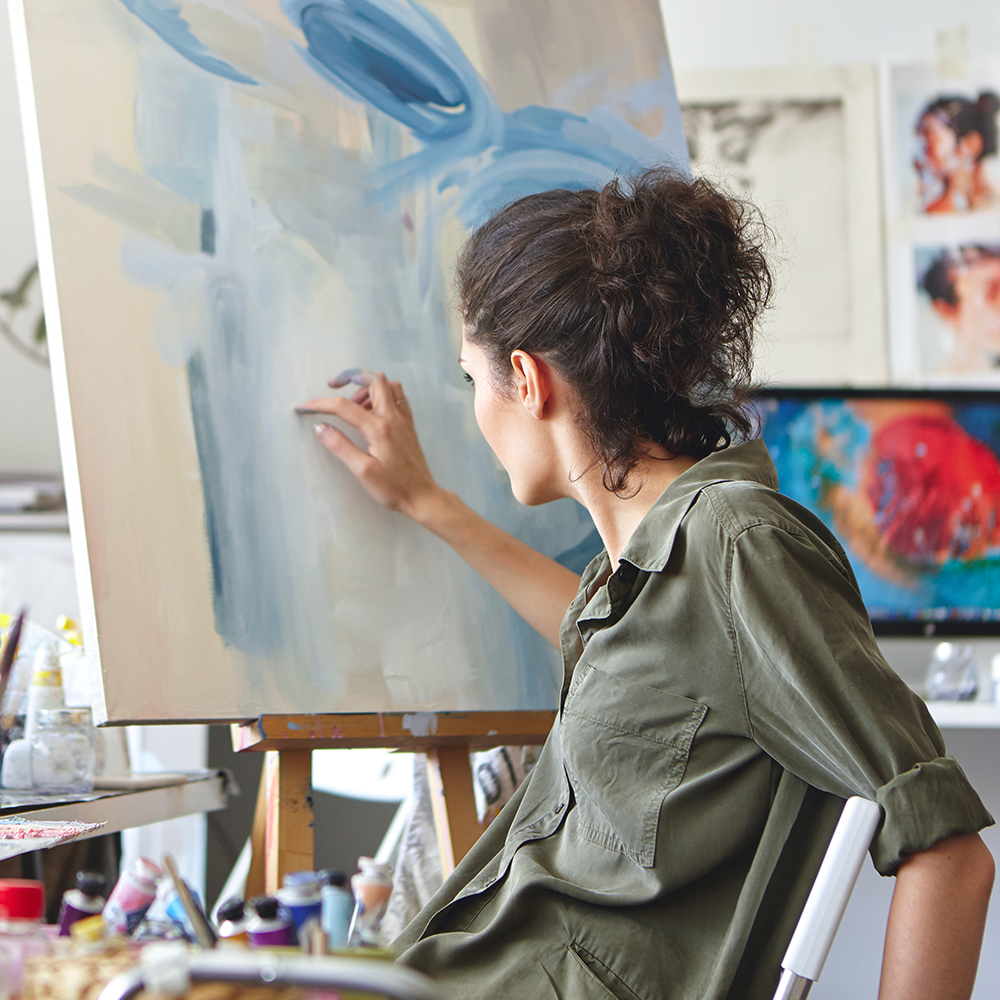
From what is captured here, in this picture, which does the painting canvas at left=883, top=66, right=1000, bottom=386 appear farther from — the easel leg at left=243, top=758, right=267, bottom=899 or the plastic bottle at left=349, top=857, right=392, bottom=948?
the plastic bottle at left=349, top=857, right=392, bottom=948

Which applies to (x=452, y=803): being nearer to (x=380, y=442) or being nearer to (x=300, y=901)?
(x=380, y=442)

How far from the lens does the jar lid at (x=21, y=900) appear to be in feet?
2.03

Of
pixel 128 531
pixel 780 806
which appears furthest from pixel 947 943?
pixel 128 531

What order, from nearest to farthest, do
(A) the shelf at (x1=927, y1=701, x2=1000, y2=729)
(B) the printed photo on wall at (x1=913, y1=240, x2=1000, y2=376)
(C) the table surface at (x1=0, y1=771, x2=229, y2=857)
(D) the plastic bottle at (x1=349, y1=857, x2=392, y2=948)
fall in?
1. (D) the plastic bottle at (x1=349, y1=857, x2=392, y2=948)
2. (C) the table surface at (x1=0, y1=771, x2=229, y2=857)
3. (A) the shelf at (x1=927, y1=701, x2=1000, y2=729)
4. (B) the printed photo on wall at (x1=913, y1=240, x2=1000, y2=376)

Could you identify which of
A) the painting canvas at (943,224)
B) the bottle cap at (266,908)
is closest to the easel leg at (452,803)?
the bottle cap at (266,908)

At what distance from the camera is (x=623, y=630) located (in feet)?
2.57

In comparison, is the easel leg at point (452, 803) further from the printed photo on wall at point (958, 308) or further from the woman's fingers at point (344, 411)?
the printed photo on wall at point (958, 308)

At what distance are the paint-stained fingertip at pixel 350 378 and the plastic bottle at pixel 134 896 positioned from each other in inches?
25.2

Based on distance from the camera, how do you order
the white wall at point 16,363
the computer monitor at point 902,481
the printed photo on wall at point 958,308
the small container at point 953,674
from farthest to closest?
the white wall at point 16,363 < the printed photo on wall at point 958,308 < the computer monitor at point 902,481 < the small container at point 953,674

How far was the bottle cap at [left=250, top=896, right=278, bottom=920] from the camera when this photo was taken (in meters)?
0.55

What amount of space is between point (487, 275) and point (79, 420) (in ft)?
1.51

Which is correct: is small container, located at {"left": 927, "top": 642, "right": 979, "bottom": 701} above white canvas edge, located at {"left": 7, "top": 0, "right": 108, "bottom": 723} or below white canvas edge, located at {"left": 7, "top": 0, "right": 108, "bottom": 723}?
below

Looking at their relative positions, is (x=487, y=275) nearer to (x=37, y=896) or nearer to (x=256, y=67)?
(x=256, y=67)

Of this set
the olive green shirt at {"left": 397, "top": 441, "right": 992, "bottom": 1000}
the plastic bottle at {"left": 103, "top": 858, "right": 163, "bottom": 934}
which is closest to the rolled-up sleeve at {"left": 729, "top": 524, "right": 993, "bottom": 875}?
the olive green shirt at {"left": 397, "top": 441, "right": 992, "bottom": 1000}
